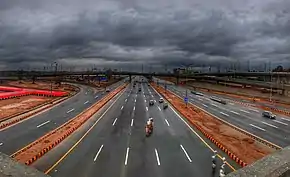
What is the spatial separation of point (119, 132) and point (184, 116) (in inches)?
773

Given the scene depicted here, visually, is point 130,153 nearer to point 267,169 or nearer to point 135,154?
point 135,154

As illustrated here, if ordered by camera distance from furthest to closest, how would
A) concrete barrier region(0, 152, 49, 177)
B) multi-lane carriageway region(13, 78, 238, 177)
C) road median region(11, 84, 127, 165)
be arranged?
1. road median region(11, 84, 127, 165)
2. multi-lane carriageway region(13, 78, 238, 177)
3. concrete barrier region(0, 152, 49, 177)

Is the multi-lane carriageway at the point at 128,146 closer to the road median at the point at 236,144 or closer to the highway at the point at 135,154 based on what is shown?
the highway at the point at 135,154

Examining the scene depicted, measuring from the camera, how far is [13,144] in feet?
110

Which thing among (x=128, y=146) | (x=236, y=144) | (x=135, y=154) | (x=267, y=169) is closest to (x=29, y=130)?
(x=128, y=146)

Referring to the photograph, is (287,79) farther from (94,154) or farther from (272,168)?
(272,168)

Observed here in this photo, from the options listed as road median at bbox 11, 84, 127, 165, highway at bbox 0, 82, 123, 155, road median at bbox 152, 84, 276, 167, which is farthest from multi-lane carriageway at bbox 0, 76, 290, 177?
road median at bbox 152, 84, 276, 167

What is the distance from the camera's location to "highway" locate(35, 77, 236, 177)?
81.0 ft

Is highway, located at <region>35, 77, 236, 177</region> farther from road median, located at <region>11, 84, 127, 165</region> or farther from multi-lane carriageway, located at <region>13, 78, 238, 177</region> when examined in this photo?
road median, located at <region>11, 84, 127, 165</region>

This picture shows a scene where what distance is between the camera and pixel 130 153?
30781 mm

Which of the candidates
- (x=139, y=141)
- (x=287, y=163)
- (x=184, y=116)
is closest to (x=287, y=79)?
(x=184, y=116)

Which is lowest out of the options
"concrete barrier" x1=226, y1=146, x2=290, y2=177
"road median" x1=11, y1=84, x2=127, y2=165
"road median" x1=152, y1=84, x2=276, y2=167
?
"road median" x1=152, y1=84, x2=276, y2=167

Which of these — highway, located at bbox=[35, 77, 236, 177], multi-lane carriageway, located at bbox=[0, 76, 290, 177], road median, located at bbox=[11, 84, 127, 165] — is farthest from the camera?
road median, located at bbox=[11, 84, 127, 165]

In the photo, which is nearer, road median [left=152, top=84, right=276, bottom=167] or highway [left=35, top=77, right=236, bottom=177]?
highway [left=35, top=77, right=236, bottom=177]
